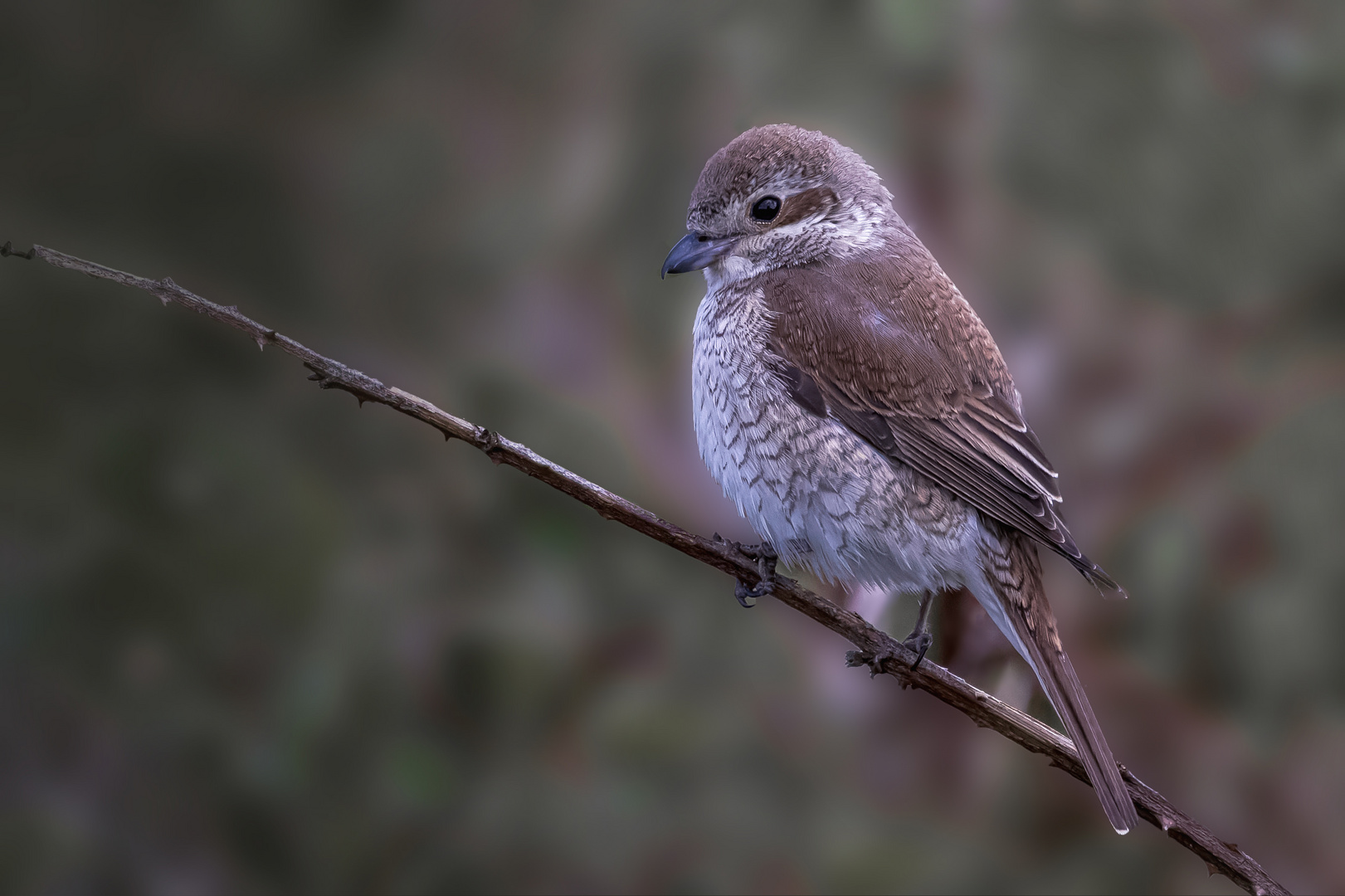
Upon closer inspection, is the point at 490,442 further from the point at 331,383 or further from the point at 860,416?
the point at 860,416

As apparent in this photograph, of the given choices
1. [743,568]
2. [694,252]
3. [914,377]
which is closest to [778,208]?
[694,252]

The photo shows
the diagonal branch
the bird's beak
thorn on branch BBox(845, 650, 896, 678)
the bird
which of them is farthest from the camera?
the bird's beak

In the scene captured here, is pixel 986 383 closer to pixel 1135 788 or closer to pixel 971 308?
pixel 971 308

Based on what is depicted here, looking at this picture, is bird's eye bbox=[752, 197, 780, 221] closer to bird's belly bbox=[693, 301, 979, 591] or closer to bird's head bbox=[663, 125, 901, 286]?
bird's head bbox=[663, 125, 901, 286]

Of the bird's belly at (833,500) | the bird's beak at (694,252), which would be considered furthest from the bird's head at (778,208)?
the bird's belly at (833,500)

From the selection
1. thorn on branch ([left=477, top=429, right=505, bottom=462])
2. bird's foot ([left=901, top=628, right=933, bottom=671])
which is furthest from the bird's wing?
thorn on branch ([left=477, top=429, right=505, bottom=462])

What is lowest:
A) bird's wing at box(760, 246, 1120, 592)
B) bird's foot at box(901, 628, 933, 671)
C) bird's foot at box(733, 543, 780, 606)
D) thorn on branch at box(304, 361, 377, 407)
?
thorn on branch at box(304, 361, 377, 407)

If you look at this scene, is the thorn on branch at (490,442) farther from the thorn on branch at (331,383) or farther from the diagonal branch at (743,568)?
the thorn on branch at (331,383)
